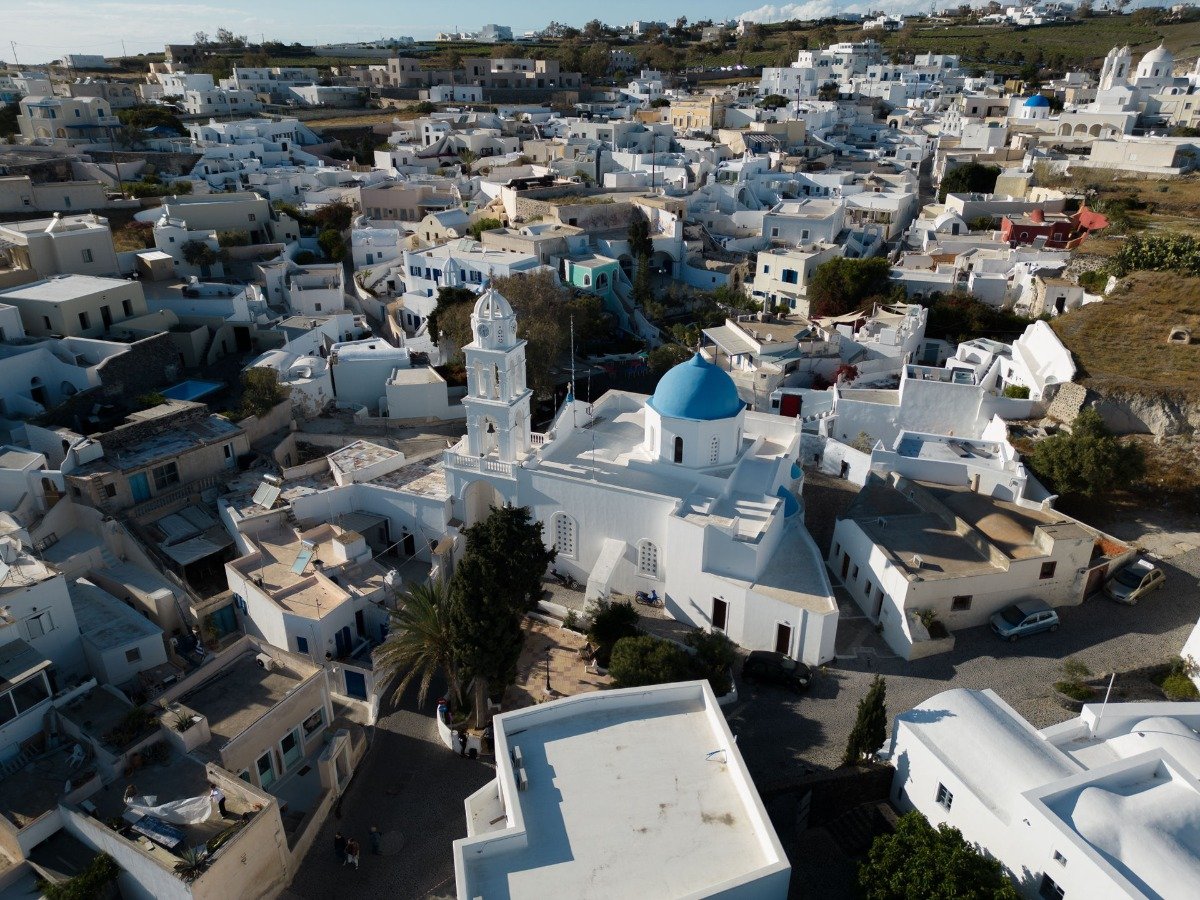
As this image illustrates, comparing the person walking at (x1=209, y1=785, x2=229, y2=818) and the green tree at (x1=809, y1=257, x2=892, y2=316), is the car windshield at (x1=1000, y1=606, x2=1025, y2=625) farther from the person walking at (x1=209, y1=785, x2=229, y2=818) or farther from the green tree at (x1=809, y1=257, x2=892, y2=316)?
the green tree at (x1=809, y1=257, x2=892, y2=316)

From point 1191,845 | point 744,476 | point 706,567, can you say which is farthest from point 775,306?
point 1191,845

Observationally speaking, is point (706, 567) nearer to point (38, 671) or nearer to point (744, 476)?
point (744, 476)

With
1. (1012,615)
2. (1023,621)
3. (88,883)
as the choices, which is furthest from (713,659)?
(88,883)

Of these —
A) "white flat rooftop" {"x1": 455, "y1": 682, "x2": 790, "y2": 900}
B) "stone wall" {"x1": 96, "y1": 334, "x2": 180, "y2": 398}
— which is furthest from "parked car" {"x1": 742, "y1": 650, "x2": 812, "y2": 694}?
"stone wall" {"x1": 96, "y1": 334, "x2": 180, "y2": 398}

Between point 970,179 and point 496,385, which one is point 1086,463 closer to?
point 496,385

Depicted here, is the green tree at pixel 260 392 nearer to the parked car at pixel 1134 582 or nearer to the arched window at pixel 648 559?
the arched window at pixel 648 559
